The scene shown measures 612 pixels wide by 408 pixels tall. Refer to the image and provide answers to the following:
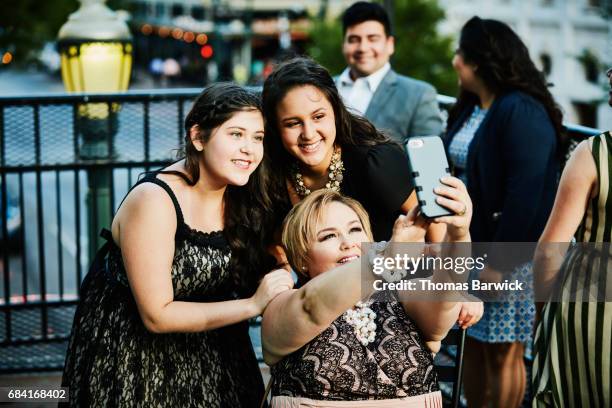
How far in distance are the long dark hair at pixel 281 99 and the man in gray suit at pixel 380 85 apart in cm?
167

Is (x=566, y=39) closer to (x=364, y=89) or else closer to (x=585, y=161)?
(x=364, y=89)

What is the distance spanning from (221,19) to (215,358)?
81.2 metres

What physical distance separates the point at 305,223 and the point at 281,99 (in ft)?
2.03

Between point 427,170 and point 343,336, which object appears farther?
point 343,336

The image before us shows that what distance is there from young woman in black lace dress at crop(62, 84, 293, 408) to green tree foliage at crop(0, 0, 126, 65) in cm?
2361

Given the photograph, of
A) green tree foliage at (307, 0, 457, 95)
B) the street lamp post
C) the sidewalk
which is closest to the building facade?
green tree foliage at (307, 0, 457, 95)

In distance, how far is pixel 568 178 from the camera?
3.21 metres

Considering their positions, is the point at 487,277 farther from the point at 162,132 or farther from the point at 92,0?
the point at 92,0

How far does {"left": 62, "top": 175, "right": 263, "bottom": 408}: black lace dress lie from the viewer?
3369 mm

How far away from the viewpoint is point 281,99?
142 inches

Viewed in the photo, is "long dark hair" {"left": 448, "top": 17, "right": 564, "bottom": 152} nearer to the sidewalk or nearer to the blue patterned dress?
the blue patterned dress

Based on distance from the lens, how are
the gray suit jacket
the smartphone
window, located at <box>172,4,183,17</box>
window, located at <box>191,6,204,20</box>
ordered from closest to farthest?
the smartphone → the gray suit jacket → window, located at <box>191,6,204,20</box> → window, located at <box>172,4,183,17</box>

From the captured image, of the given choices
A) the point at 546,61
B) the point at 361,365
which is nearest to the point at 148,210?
the point at 361,365

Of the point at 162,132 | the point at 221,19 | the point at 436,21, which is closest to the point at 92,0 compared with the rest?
the point at 162,132
